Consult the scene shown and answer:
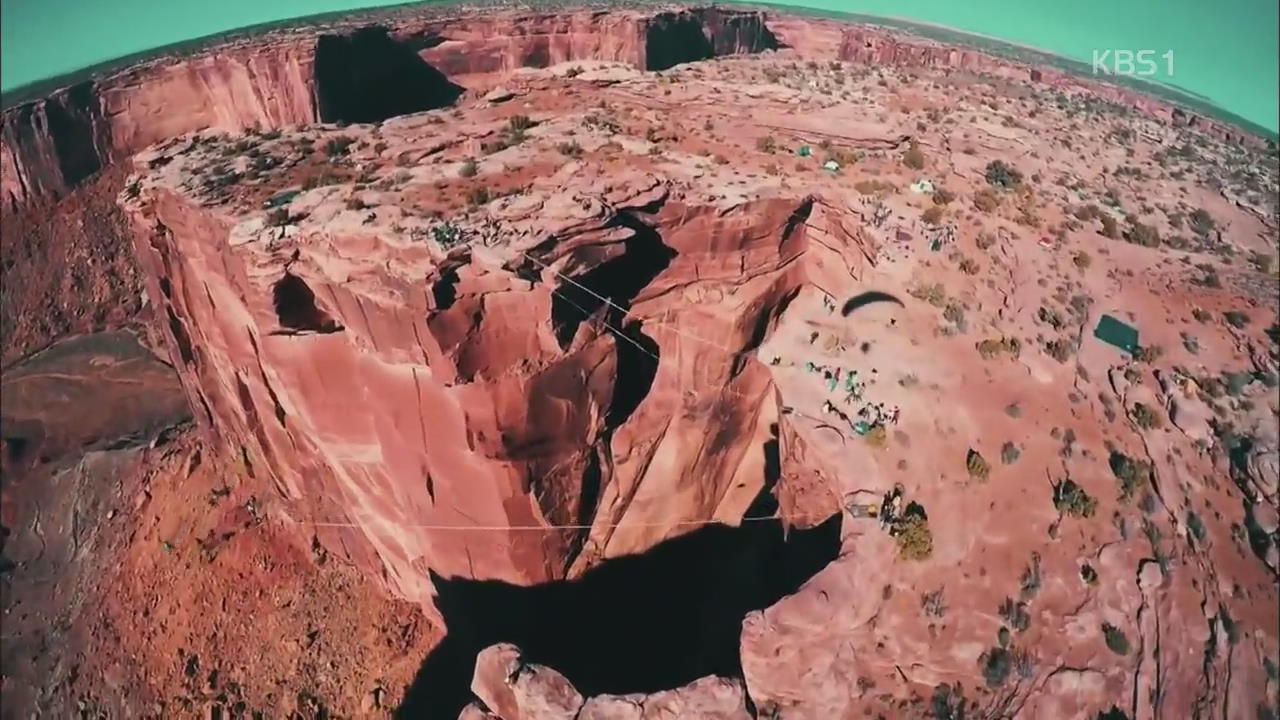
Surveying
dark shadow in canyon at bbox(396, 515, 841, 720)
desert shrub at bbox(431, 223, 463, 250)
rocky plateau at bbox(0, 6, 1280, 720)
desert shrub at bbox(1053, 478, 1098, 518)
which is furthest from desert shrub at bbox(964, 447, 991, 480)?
desert shrub at bbox(431, 223, 463, 250)

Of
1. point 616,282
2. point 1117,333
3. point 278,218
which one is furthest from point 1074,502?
point 278,218

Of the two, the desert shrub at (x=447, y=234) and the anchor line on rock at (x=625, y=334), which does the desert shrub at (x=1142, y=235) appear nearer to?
the anchor line on rock at (x=625, y=334)

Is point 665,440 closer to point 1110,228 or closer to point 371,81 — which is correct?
point 1110,228

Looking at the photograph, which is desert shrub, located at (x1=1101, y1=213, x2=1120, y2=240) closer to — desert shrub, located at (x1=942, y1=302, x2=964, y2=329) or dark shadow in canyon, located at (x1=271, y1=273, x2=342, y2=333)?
desert shrub, located at (x1=942, y1=302, x2=964, y2=329)

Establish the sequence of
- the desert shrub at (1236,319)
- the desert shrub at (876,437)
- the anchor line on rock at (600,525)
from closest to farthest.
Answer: the anchor line on rock at (600,525)
the desert shrub at (876,437)
the desert shrub at (1236,319)

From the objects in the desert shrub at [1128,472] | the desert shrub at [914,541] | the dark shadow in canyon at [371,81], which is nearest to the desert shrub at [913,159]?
the desert shrub at [1128,472]

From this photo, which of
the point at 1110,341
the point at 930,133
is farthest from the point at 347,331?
the point at 930,133

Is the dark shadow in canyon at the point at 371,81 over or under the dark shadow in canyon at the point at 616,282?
over

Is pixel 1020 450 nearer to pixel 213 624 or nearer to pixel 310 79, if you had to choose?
pixel 213 624
